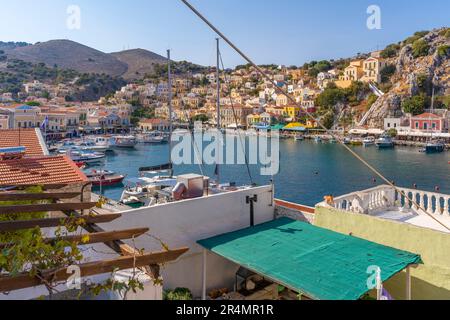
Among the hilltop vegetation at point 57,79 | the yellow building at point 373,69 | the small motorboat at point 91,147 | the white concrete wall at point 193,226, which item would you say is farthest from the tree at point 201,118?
the white concrete wall at point 193,226

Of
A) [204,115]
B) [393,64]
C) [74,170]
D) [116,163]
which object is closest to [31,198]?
[74,170]

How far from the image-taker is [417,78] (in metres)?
67.7

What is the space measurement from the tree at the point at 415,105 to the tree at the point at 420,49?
49.6 feet

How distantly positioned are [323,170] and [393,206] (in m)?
28.7

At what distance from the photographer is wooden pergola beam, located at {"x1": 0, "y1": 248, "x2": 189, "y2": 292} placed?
193 centimetres

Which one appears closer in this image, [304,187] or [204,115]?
[304,187]

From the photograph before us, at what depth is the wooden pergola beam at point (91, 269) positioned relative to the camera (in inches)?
76.1

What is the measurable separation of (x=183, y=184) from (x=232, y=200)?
91 centimetres

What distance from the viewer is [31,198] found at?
3502 millimetres

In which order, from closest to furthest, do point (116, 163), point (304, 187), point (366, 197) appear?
point (366, 197), point (304, 187), point (116, 163)

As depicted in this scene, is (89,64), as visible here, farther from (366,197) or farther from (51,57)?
(366,197)

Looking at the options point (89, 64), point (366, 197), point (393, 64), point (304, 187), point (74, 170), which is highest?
point (89, 64)

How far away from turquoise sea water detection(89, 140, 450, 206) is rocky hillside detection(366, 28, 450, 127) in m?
15.3

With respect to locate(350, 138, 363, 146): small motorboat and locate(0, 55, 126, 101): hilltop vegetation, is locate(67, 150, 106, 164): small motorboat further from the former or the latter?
locate(0, 55, 126, 101): hilltop vegetation
